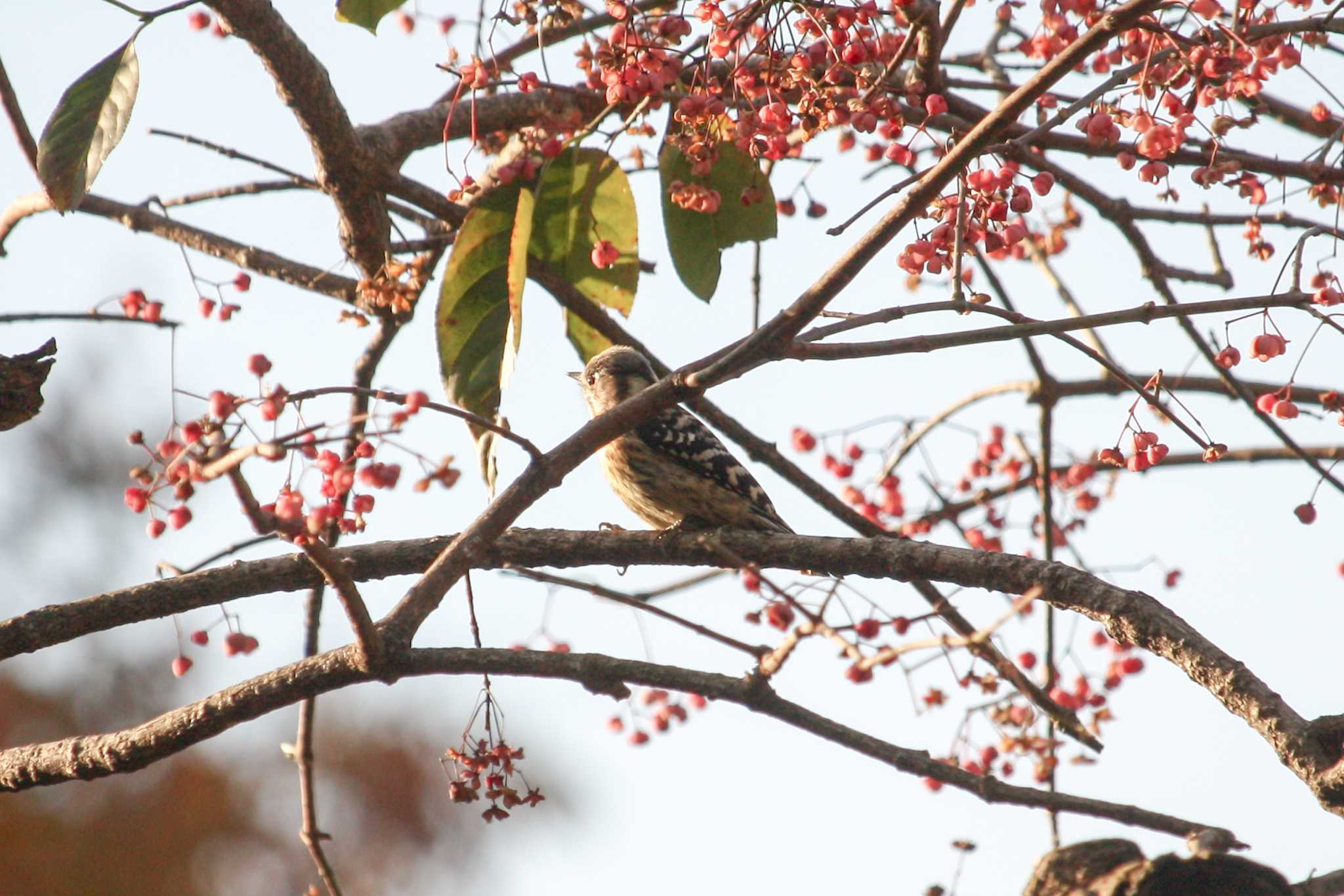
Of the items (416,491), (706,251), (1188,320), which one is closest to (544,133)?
(706,251)

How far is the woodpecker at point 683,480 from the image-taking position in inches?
219

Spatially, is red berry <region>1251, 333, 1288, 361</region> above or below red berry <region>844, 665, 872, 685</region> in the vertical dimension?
above

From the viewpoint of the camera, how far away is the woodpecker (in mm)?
5570

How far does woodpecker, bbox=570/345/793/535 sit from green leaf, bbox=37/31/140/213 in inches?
97.4

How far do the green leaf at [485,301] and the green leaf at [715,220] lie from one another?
44 centimetres

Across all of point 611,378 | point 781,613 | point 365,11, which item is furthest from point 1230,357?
point 611,378

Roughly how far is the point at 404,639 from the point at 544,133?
6.81 ft

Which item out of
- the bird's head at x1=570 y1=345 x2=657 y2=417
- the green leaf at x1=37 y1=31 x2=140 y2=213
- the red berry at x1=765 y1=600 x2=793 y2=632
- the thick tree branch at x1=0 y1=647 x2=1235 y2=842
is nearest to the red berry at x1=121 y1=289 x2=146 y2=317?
the green leaf at x1=37 y1=31 x2=140 y2=213

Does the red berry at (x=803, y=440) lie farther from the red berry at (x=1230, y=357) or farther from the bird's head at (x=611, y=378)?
the red berry at (x=1230, y=357)

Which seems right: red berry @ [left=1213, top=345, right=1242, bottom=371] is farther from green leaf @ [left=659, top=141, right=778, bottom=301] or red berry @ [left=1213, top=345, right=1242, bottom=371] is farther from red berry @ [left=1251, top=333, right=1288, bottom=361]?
green leaf @ [left=659, top=141, right=778, bottom=301]

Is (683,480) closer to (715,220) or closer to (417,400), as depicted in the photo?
(715,220)

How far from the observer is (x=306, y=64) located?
3.73m

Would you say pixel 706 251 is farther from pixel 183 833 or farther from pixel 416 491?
pixel 183 833

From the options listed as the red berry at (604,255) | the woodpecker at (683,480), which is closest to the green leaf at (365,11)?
the red berry at (604,255)
